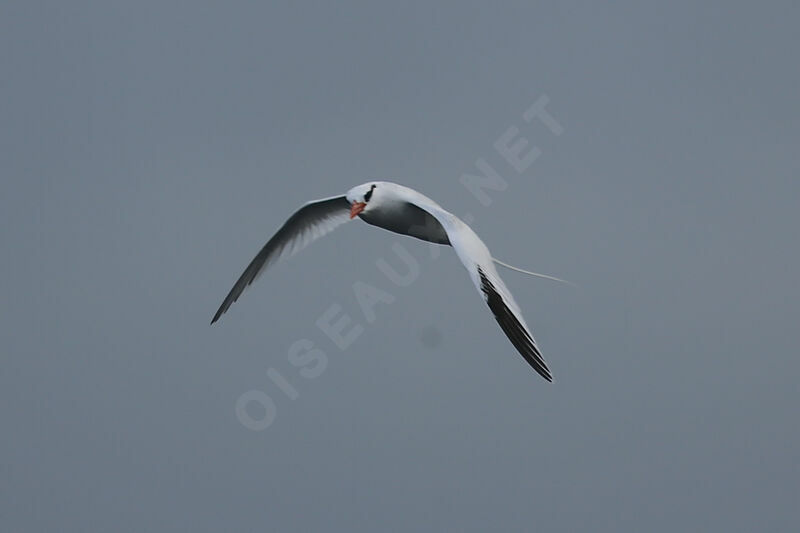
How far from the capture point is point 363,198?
20.5 meters

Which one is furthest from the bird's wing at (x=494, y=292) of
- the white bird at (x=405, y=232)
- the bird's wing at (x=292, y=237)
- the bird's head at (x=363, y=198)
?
the bird's wing at (x=292, y=237)

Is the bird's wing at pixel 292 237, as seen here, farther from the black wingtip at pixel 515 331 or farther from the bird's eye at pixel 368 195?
the black wingtip at pixel 515 331

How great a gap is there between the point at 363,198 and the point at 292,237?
13.1ft

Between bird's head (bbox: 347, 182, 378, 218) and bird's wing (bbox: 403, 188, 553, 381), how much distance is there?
2.89 m

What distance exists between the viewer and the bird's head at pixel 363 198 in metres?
20.4

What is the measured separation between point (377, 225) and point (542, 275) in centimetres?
364

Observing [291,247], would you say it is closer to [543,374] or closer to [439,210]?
[439,210]

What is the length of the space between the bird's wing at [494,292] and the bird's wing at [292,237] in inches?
252

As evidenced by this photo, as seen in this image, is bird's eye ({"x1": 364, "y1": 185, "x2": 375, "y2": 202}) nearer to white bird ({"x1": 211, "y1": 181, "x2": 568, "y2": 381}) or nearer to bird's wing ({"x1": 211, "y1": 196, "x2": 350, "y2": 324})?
white bird ({"x1": 211, "y1": 181, "x2": 568, "y2": 381})

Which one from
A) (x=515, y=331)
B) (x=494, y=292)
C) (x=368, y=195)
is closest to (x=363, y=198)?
(x=368, y=195)

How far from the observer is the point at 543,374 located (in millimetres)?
15305

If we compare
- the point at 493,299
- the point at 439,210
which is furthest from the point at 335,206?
the point at 493,299

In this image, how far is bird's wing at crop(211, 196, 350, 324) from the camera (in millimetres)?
23719

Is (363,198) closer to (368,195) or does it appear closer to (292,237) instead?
(368,195)
